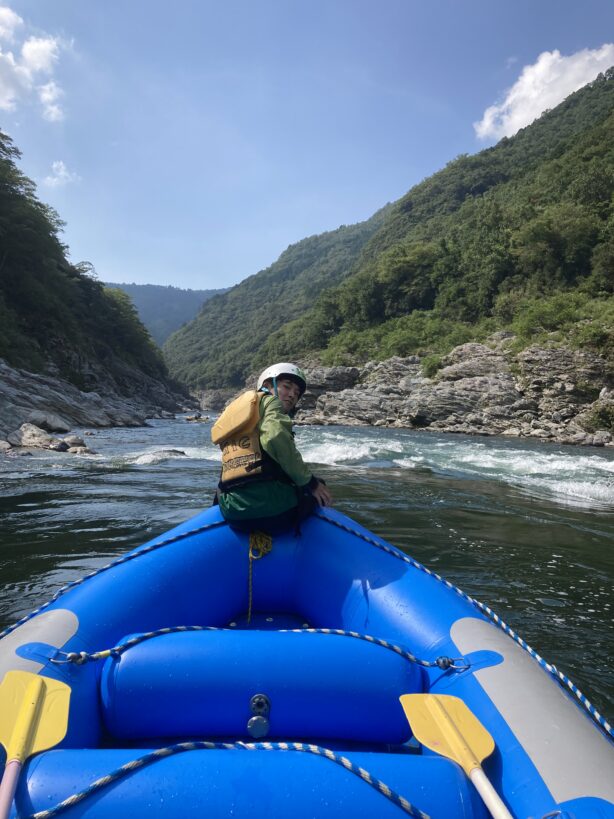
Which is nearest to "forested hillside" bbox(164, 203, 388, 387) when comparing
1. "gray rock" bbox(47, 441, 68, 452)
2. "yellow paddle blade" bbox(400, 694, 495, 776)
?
"gray rock" bbox(47, 441, 68, 452)

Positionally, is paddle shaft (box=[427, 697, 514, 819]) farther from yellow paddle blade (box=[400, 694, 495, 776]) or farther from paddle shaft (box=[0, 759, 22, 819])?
paddle shaft (box=[0, 759, 22, 819])

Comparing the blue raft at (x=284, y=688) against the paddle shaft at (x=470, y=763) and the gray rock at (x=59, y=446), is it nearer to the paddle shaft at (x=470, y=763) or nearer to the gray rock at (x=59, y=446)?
the paddle shaft at (x=470, y=763)

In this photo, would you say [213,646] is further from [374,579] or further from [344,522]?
[344,522]

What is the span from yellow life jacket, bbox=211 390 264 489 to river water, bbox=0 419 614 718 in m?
1.78

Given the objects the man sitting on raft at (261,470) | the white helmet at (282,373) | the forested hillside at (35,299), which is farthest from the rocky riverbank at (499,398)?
the man sitting on raft at (261,470)

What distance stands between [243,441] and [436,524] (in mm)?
3736

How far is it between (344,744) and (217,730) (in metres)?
0.48

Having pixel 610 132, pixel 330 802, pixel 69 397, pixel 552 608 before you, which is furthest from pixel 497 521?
pixel 610 132

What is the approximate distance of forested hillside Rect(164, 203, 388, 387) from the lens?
10167cm

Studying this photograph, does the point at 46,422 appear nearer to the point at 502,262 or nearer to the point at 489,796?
the point at 489,796

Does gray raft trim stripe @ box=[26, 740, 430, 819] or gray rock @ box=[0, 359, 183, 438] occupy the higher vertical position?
gray rock @ box=[0, 359, 183, 438]

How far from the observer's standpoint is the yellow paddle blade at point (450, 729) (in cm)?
127

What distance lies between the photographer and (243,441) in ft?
Result: 8.86

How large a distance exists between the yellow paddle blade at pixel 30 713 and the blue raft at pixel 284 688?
0.18 feet
